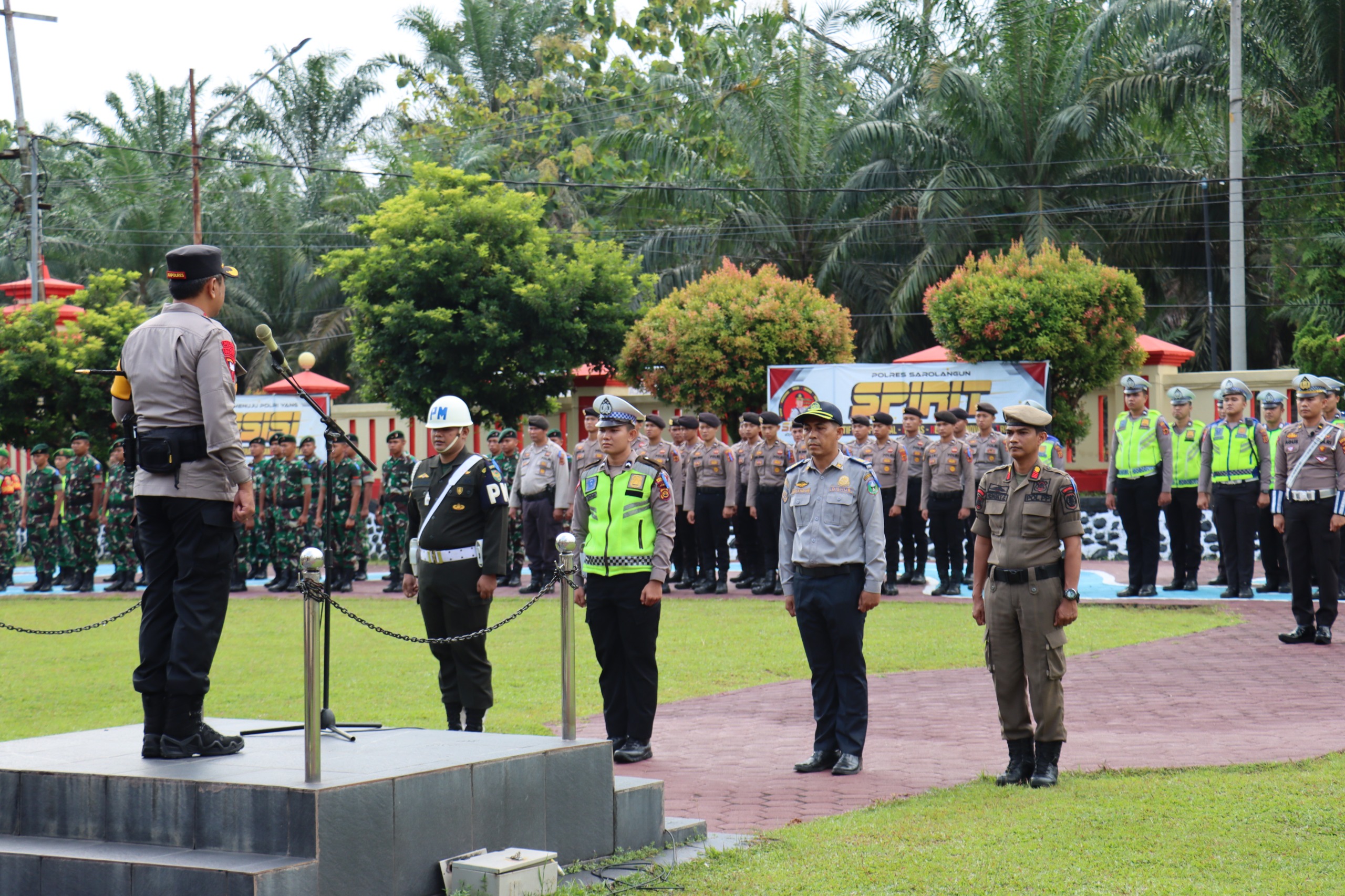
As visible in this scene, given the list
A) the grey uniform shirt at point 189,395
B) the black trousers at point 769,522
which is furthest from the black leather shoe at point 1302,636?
the grey uniform shirt at point 189,395

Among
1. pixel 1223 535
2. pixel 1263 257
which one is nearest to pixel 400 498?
pixel 1223 535

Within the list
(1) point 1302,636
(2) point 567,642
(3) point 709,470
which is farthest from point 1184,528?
(2) point 567,642

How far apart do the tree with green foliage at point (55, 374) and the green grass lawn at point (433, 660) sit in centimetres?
858

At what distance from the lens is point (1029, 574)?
7414 mm

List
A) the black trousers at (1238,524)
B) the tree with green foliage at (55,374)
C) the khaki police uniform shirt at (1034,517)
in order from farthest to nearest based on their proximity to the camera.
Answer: the tree with green foliage at (55,374) < the black trousers at (1238,524) < the khaki police uniform shirt at (1034,517)

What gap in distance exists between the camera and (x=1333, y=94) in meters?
27.5

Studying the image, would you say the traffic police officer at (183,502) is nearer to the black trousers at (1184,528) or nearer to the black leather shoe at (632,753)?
the black leather shoe at (632,753)

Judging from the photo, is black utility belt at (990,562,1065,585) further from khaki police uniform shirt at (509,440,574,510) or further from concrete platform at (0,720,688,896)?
khaki police uniform shirt at (509,440,574,510)

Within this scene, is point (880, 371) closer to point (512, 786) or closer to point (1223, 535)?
point (1223, 535)

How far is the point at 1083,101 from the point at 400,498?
17114 mm

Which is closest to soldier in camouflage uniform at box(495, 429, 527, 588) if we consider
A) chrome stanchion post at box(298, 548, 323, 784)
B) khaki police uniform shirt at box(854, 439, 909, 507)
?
khaki police uniform shirt at box(854, 439, 909, 507)

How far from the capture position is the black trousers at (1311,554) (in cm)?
1235

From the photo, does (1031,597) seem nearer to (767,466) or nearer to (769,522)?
(767,466)

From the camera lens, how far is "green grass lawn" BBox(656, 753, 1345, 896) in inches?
213
